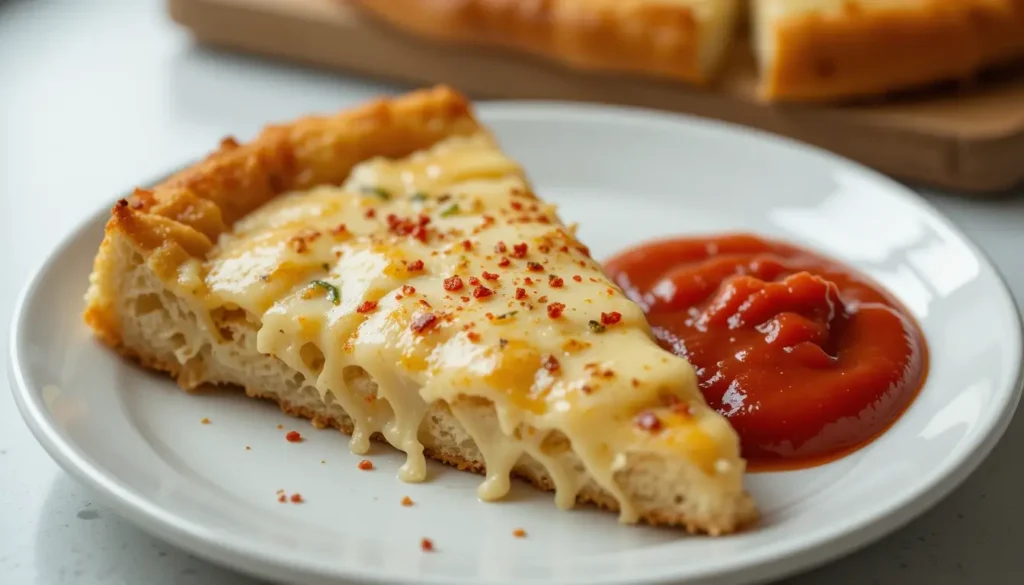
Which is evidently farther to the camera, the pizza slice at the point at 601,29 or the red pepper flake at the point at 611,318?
the pizza slice at the point at 601,29

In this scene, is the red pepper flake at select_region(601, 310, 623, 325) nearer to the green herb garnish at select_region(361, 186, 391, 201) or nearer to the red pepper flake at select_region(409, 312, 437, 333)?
the red pepper flake at select_region(409, 312, 437, 333)

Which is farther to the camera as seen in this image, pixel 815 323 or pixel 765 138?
pixel 765 138

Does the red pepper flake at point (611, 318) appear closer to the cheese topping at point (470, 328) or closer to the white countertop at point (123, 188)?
the cheese topping at point (470, 328)

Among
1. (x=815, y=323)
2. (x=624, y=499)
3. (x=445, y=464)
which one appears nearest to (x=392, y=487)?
(x=445, y=464)

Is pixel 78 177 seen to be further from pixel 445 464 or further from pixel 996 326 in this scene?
pixel 996 326

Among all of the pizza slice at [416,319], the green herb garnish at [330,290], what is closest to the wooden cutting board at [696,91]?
the pizza slice at [416,319]

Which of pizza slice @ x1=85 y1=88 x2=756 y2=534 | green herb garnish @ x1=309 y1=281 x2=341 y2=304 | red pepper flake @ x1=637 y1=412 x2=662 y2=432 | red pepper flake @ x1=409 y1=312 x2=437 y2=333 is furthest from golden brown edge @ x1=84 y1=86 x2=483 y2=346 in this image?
red pepper flake @ x1=637 y1=412 x2=662 y2=432
